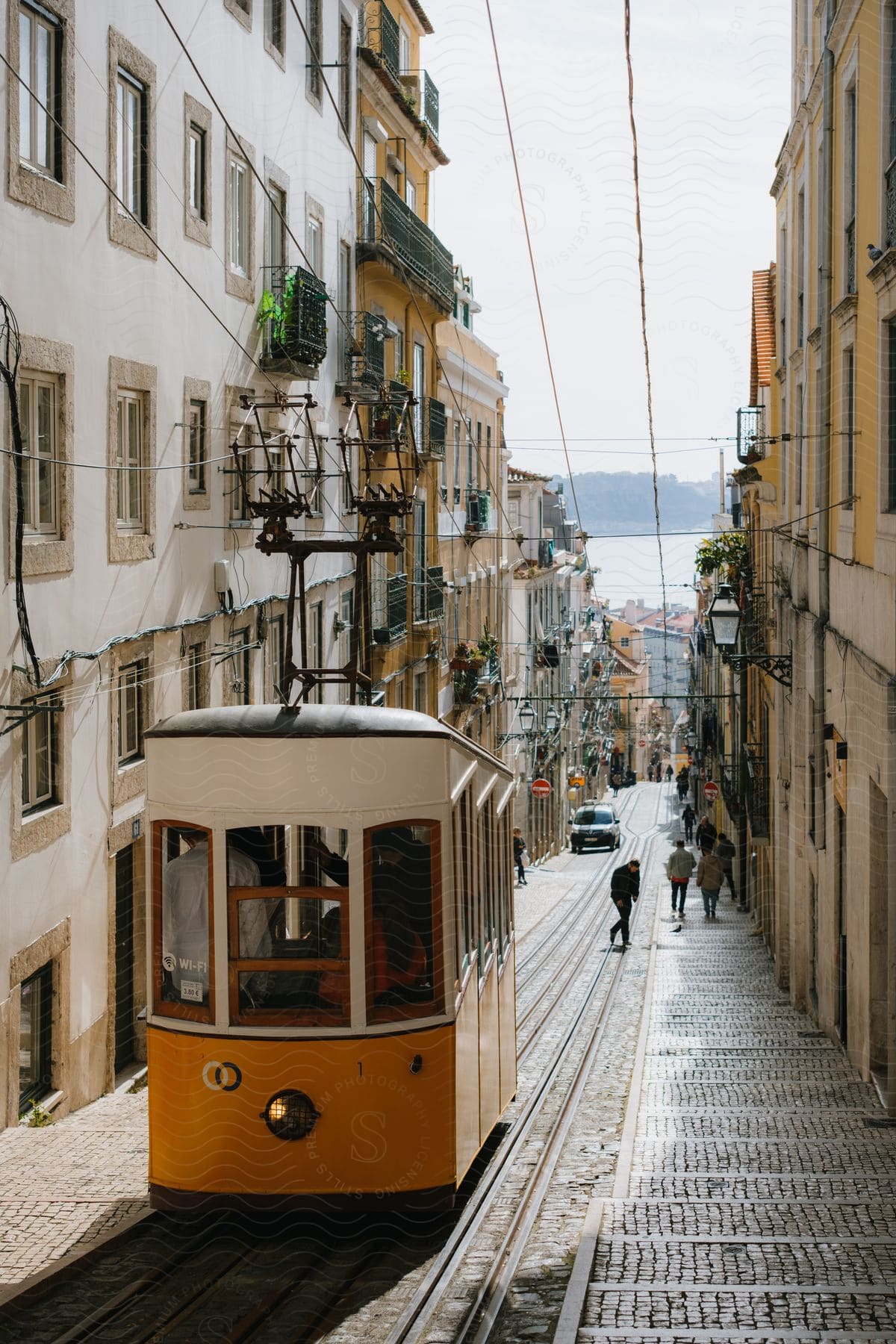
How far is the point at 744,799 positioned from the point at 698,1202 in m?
17.3

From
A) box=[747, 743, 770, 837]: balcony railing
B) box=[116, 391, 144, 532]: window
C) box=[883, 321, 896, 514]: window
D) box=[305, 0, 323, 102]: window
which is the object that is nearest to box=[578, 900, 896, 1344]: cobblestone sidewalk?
box=[883, 321, 896, 514]: window

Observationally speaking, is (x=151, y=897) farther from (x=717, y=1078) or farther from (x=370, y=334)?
(x=370, y=334)

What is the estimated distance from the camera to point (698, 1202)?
8.18 metres

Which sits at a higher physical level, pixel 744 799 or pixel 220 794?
pixel 220 794

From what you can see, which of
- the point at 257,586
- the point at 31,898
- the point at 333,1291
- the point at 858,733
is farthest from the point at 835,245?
the point at 333,1291

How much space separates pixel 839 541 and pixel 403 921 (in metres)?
8.02

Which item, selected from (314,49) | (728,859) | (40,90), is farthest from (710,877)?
(40,90)

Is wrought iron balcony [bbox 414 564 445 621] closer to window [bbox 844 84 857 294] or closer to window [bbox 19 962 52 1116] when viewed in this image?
window [bbox 844 84 857 294]

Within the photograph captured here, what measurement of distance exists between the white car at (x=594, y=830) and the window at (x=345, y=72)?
29164mm

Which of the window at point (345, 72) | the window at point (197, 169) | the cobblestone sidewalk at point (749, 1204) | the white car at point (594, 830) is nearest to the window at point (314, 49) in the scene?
the window at point (345, 72)

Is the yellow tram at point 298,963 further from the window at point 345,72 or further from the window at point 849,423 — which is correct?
the window at point 345,72

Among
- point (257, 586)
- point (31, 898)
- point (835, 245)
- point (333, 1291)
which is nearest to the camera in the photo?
point (333, 1291)

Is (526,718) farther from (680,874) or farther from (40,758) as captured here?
(40,758)

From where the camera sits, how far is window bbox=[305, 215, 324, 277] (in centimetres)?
2073
